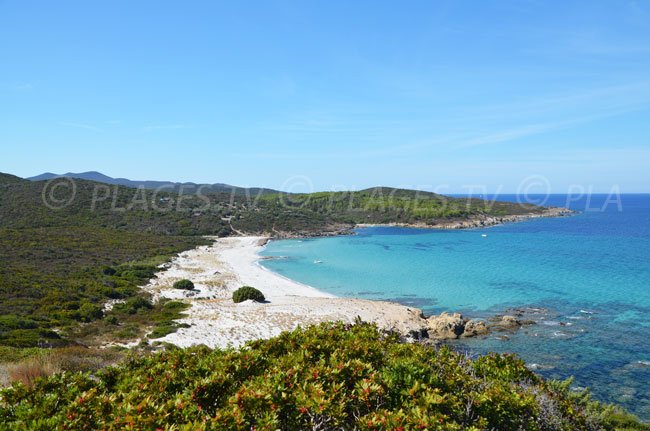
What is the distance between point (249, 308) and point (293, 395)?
22311 mm

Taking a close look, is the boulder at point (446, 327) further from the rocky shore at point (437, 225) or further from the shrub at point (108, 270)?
the rocky shore at point (437, 225)

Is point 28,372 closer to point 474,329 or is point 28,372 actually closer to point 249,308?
point 249,308

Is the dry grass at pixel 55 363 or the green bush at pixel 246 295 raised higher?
the dry grass at pixel 55 363

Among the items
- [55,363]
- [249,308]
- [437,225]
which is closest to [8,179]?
[249,308]

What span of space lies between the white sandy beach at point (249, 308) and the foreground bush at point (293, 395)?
1085cm

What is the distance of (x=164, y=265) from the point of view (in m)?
44.2

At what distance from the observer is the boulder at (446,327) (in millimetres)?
23248

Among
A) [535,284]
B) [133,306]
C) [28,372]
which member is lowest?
[133,306]

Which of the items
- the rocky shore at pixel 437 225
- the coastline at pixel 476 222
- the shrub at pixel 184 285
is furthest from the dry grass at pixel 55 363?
the coastline at pixel 476 222

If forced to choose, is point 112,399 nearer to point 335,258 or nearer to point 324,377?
point 324,377

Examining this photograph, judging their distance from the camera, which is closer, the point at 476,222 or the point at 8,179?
the point at 8,179

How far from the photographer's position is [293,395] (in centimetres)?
582

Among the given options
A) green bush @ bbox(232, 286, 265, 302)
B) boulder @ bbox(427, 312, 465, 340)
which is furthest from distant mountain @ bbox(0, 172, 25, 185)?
boulder @ bbox(427, 312, 465, 340)

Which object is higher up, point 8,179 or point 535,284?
point 8,179
